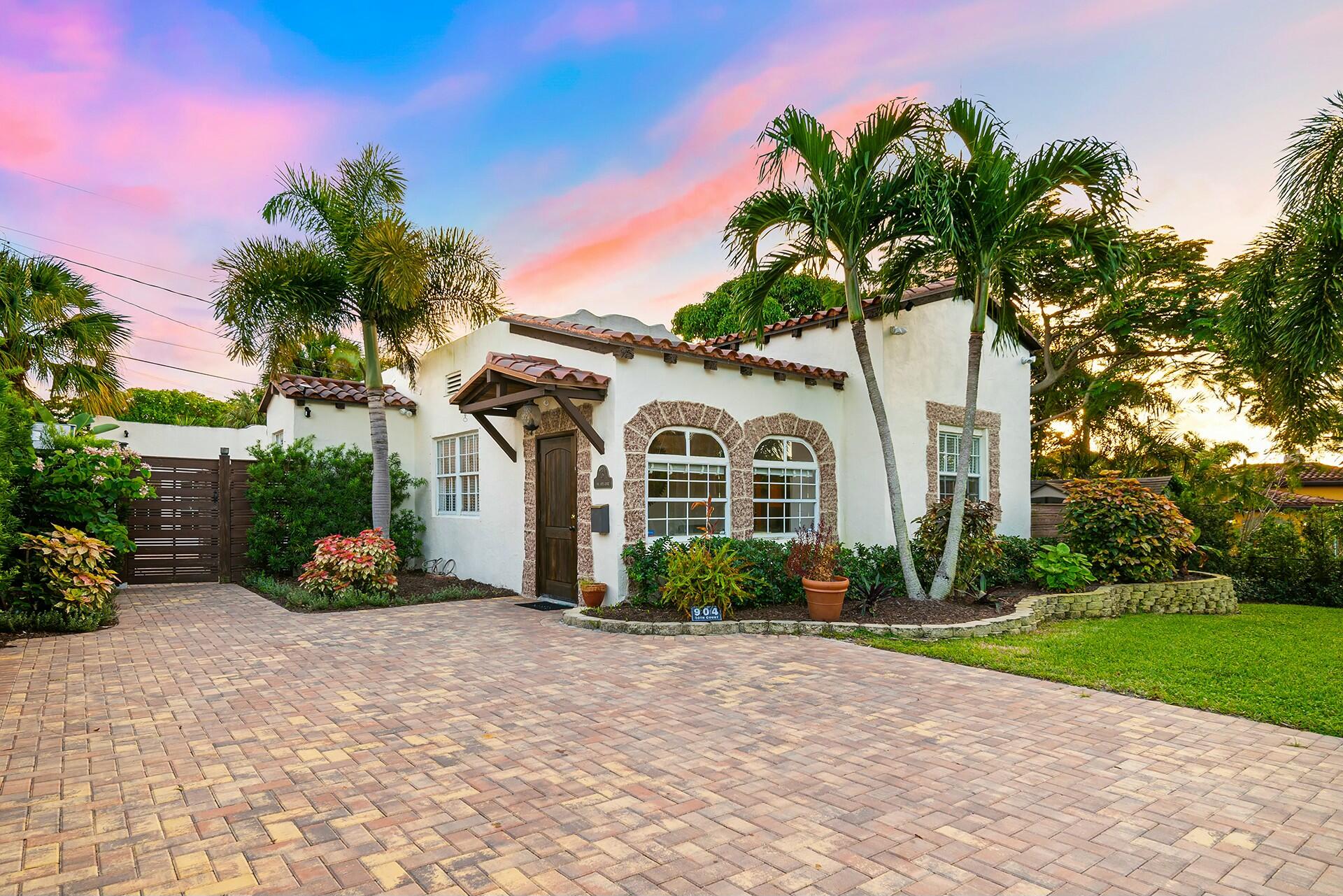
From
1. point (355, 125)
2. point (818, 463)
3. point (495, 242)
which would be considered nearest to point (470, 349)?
point (495, 242)

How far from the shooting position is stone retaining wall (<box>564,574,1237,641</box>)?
7.83m

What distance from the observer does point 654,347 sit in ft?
29.4

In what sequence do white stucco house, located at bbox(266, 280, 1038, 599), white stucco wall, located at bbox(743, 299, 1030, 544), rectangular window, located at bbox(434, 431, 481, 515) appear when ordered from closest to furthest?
1. white stucco house, located at bbox(266, 280, 1038, 599)
2. white stucco wall, located at bbox(743, 299, 1030, 544)
3. rectangular window, located at bbox(434, 431, 481, 515)

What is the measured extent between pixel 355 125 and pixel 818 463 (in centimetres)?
928

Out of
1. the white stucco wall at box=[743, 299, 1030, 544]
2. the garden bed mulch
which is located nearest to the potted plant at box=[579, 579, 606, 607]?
the garden bed mulch

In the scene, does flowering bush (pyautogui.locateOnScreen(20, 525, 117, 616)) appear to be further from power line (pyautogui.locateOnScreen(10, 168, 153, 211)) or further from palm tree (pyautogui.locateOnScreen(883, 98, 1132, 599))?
palm tree (pyautogui.locateOnScreen(883, 98, 1132, 599))

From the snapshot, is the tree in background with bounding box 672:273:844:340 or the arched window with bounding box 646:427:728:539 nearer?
the arched window with bounding box 646:427:728:539

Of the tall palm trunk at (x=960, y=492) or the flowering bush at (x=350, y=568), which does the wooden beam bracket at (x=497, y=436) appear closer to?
the flowering bush at (x=350, y=568)

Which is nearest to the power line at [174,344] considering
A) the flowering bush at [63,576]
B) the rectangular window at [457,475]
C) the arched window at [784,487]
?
the rectangular window at [457,475]

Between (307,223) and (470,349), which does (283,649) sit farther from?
(307,223)

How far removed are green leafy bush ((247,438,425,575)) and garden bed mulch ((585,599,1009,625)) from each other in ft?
18.9

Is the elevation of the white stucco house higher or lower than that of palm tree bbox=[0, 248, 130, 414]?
lower

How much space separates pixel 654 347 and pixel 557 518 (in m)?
2.87

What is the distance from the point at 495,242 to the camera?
11.8 m
